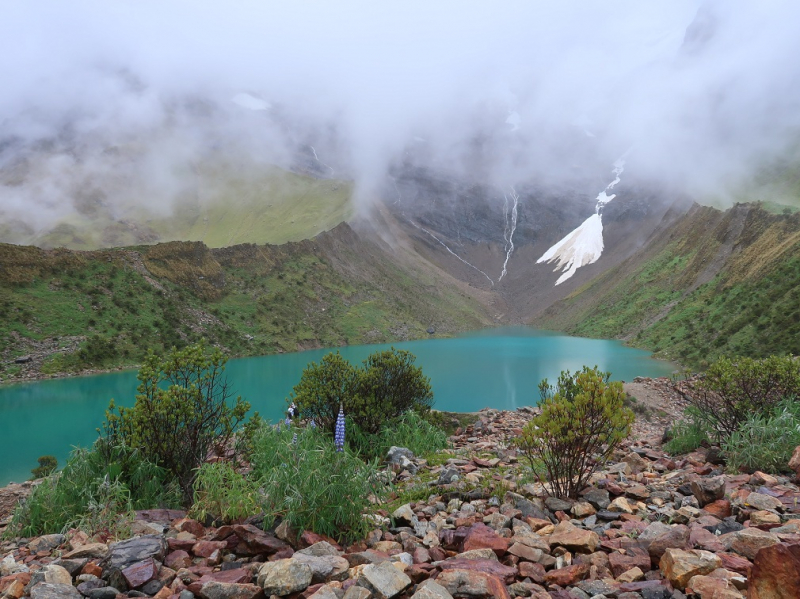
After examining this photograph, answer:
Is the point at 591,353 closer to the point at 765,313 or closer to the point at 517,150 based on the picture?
the point at 765,313

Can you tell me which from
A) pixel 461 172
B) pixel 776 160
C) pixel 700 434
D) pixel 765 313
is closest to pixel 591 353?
pixel 765 313

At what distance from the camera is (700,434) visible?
10281 millimetres

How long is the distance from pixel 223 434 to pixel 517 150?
205133 mm

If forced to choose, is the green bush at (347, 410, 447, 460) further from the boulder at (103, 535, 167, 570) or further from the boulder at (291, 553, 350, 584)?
the boulder at (291, 553, 350, 584)

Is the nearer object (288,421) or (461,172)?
(288,421)

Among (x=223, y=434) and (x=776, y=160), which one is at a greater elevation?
(x=776, y=160)

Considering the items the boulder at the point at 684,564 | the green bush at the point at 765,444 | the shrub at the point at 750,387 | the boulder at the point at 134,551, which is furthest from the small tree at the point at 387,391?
the boulder at the point at 684,564

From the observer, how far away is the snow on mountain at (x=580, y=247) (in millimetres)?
135000

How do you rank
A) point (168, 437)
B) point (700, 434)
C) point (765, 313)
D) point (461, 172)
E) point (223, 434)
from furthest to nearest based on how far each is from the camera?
point (461, 172) < point (765, 313) < point (700, 434) < point (223, 434) < point (168, 437)

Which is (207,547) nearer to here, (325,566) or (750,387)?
(325,566)

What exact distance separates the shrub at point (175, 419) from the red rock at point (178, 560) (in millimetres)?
3381

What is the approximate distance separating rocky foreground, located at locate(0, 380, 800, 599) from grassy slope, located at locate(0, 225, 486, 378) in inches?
1703

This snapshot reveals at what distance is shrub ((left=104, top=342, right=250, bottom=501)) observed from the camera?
313 inches

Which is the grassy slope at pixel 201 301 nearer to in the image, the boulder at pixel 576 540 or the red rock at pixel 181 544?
the red rock at pixel 181 544
